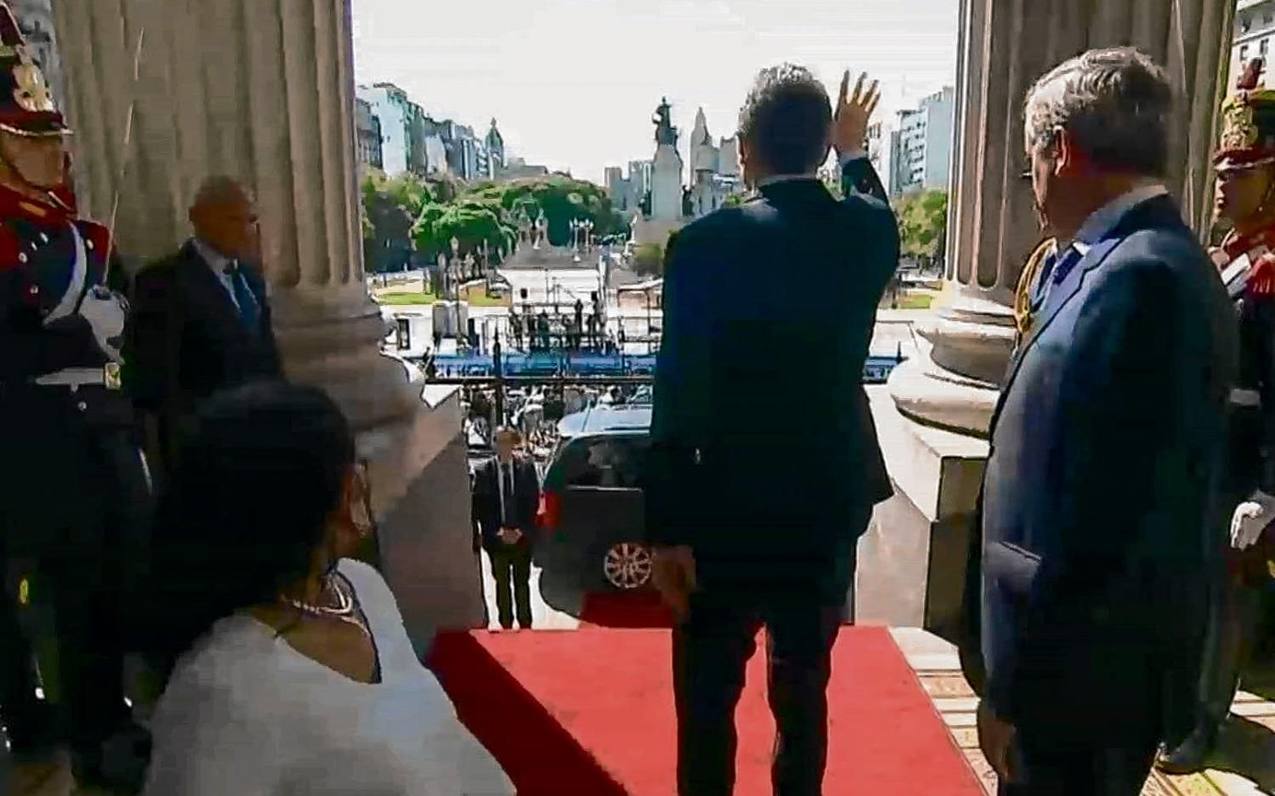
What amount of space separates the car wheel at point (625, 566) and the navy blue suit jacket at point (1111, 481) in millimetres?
6287

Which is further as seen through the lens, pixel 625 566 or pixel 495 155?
pixel 495 155

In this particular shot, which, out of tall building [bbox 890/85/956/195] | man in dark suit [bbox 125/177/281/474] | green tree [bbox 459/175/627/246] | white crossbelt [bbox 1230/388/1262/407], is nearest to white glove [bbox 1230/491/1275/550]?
white crossbelt [bbox 1230/388/1262/407]

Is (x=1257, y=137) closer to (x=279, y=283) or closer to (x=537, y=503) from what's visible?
(x=279, y=283)

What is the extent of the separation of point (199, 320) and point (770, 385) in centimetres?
185

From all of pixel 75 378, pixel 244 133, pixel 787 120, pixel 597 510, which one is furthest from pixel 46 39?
pixel 597 510

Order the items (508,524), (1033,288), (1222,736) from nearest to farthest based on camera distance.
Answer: (1033,288) < (1222,736) < (508,524)

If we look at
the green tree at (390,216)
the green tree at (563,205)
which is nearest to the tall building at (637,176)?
the green tree at (563,205)

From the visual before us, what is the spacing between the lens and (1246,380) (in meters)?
3.33

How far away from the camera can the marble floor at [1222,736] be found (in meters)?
3.31

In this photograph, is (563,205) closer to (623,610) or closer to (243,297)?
(623,610)

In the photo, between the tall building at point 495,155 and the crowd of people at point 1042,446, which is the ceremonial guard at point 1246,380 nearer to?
the crowd of people at point 1042,446

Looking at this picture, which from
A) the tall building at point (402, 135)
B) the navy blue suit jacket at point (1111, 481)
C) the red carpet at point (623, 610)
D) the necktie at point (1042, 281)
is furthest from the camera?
the tall building at point (402, 135)

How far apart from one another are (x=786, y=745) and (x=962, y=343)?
8.05 feet

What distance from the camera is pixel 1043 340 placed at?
1.97 meters
